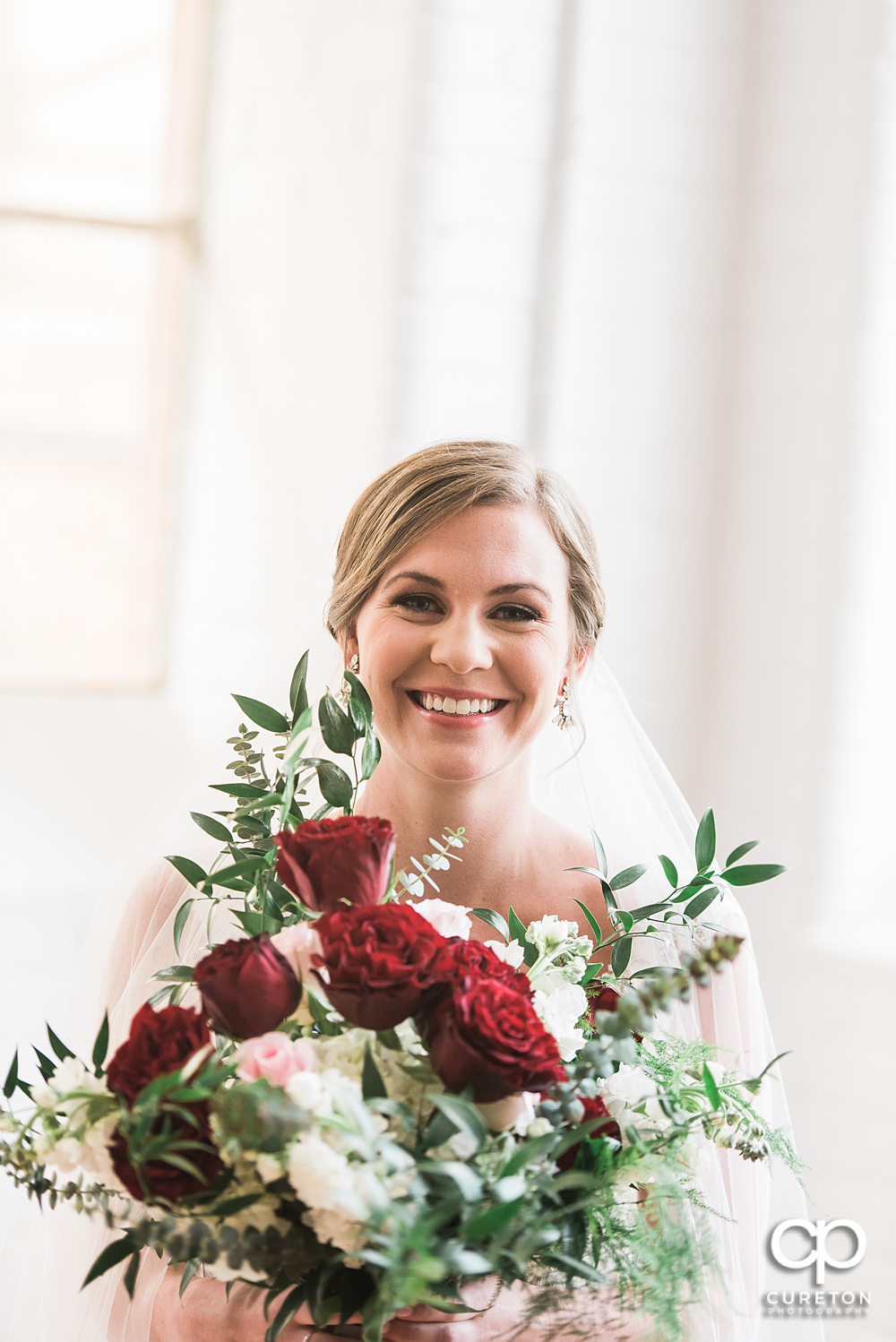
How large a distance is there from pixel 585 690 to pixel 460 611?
0.44 meters

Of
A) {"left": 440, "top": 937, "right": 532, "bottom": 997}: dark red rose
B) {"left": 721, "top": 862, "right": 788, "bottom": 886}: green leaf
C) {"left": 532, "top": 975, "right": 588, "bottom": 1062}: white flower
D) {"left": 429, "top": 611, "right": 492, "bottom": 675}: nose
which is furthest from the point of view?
{"left": 429, "top": 611, "right": 492, "bottom": 675}: nose

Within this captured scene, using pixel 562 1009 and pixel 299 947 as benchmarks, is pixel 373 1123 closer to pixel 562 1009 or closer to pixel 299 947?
pixel 299 947

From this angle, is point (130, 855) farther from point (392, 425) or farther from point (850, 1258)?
point (850, 1258)

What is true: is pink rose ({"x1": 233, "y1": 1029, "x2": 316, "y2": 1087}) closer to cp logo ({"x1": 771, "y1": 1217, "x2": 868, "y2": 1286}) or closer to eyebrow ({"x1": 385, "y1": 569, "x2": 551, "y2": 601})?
eyebrow ({"x1": 385, "y1": 569, "x2": 551, "y2": 601})

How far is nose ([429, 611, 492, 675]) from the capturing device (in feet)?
4.19

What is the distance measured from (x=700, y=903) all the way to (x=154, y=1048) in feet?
1.91

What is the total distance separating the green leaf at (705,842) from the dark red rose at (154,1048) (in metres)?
0.56

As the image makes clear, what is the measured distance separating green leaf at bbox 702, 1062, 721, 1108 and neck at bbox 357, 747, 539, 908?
0.53m

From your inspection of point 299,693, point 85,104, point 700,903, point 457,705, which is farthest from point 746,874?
point 85,104

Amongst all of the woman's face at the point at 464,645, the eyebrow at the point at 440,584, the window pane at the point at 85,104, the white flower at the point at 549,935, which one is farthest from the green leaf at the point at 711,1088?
the window pane at the point at 85,104

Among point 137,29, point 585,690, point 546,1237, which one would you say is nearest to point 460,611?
point 585,690

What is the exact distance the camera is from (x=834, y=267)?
8.50 feet

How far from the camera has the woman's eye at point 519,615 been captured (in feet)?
4.47

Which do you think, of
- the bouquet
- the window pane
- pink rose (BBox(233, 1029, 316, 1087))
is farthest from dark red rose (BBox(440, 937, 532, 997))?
the window pane
